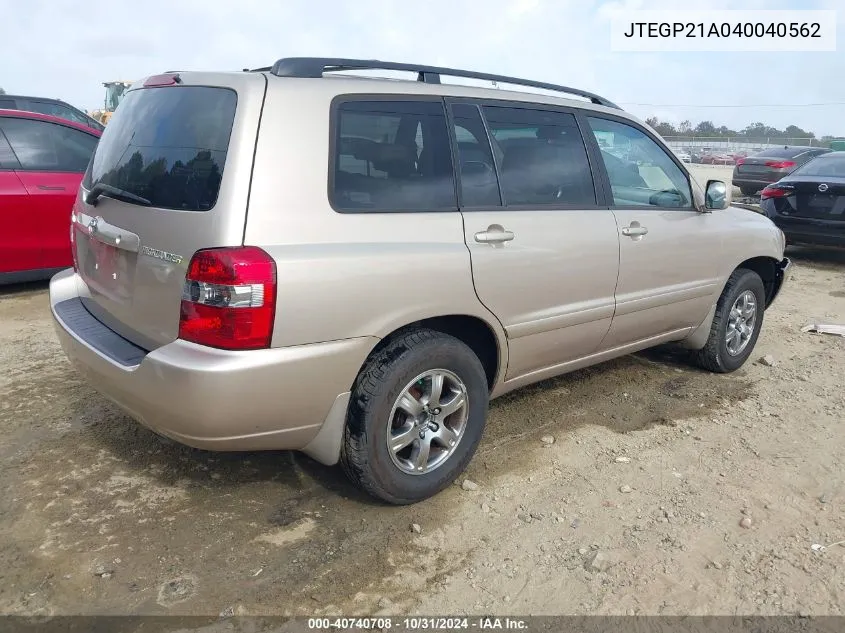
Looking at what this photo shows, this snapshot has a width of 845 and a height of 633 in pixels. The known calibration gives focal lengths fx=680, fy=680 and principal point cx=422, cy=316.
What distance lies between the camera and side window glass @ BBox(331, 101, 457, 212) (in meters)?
2.62

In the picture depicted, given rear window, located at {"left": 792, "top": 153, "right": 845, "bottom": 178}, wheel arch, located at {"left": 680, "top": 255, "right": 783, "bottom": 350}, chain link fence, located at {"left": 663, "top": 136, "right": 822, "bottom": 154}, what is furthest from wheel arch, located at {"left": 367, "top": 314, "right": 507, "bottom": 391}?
chain link fence, located at {"left": 663, "top": 136, "right": 822, "bottom": 154}

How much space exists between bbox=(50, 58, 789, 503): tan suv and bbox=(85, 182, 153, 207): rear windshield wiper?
0.01m

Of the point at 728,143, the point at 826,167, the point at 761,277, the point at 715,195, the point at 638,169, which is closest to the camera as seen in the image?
the point at 638,169

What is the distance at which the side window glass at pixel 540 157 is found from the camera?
321cm

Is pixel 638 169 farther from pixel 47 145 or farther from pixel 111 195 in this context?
pixel 47 145

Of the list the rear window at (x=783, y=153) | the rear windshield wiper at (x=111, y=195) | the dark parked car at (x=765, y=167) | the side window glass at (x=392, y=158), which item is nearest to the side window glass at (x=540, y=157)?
the side window glass at (x=392, y=158)

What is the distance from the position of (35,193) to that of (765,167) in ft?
46.5

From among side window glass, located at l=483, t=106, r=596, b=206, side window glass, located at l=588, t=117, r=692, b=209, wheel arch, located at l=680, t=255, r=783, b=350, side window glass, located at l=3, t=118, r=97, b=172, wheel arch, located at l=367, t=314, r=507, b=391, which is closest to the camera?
wheel arch, located at l=367, t=314, r=507, b=391

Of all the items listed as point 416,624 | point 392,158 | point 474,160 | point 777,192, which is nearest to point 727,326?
point 474,160

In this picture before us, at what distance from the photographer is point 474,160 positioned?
10.1 ft

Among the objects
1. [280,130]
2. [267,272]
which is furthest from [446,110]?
[267,272]

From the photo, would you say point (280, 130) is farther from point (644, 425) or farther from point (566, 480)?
point (644, 425)

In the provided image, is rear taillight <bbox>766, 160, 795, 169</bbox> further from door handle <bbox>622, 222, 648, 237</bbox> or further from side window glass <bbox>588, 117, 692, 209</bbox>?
door handle <bbox>622, 222, 648, 237</bbox>

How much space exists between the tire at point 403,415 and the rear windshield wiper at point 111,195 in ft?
3.60
